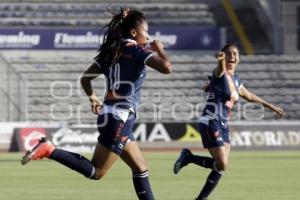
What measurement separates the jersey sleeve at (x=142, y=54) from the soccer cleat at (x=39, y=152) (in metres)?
1.41

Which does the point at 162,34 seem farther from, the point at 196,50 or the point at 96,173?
the point at 96,173

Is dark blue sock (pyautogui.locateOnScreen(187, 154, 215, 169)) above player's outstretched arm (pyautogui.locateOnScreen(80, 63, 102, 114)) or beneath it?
beneath

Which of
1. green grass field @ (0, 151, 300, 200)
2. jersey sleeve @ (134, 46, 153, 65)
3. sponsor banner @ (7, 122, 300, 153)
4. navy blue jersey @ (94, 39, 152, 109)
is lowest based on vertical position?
sponsor banner @ (7, 122, 300, 153)

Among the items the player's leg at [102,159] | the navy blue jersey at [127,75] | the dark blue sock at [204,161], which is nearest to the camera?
the navy blue jersey at [127,75]

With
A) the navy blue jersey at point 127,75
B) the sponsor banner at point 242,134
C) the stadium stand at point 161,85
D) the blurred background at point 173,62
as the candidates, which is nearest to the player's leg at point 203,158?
the navy blue jersey at point 127,75

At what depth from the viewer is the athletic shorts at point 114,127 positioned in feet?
31.3

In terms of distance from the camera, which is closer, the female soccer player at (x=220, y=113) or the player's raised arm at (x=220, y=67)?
the player's raised arm at (x=220, y=67)

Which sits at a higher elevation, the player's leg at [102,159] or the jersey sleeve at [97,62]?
the jersey sleeve at [97,62]

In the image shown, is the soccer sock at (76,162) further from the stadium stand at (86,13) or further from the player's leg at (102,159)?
the stadium stand at (86,13)

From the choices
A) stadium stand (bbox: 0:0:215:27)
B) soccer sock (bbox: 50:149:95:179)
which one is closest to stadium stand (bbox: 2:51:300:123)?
stadium stand (bbox: 0:0:215:27)

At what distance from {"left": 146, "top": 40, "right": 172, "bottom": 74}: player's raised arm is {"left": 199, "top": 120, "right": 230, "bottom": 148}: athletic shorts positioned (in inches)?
146

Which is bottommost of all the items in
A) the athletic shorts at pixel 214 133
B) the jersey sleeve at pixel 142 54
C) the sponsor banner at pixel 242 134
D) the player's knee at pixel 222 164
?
the sponsor banner at pixel 242 134

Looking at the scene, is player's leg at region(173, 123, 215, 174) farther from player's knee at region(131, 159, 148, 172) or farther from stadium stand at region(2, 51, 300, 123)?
stadium stand at region(2, 51, 300, 123)

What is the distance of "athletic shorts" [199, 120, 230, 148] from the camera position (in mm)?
12688
